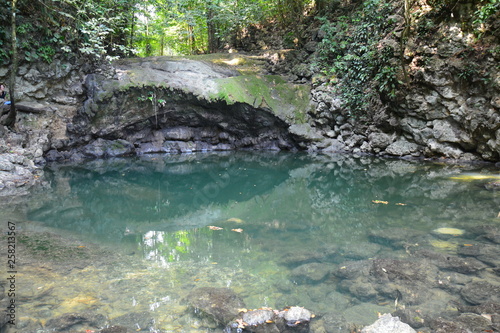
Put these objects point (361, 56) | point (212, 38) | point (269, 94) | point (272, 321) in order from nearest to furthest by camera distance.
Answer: point (272, 321) < point (361, 56) < point (269, 94) < point (212, 38)

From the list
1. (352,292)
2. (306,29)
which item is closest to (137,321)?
(352,292)

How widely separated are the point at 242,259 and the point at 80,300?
189 centimetres

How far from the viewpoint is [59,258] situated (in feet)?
13.6

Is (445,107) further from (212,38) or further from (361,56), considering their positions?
(212,38)

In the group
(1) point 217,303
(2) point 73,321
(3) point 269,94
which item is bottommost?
(2) point 73,321

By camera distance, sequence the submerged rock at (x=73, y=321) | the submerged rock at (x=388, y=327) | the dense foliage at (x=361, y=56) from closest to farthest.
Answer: the submerged rock at (x=388, y=327), the submerged rock at (x=73, y=321), the dense foliage at (x=361, y=56)

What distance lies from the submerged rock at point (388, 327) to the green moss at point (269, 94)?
11.5m

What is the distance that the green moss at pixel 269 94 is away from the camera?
13.4 metres

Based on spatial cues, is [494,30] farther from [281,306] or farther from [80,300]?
[80,300]

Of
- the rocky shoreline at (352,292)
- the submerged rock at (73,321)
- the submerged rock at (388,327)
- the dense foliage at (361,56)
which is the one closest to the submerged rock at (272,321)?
the rocky shoreline at (352,292)

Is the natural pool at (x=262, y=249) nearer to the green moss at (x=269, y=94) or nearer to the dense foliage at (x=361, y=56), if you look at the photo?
the dense foliage at (x=361, y=56)

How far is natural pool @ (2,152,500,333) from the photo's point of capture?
315cm

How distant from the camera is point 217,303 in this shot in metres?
3.15

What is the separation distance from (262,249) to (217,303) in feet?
4.97
